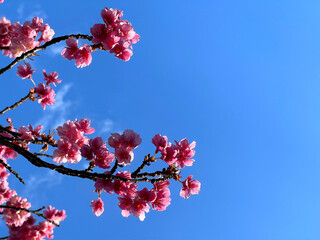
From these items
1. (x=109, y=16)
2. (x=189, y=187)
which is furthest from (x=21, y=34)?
(x=189, y=187)

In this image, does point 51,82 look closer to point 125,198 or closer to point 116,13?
point 116,13

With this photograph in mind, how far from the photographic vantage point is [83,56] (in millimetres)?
4375

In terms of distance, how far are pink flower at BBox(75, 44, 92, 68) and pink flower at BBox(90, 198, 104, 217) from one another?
1933 millimetres

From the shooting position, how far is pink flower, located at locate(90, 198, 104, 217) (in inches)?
154

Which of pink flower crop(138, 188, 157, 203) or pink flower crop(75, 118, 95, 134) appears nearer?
pink flower crop(138, 188, 157, 203)

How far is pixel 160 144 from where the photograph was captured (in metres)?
3.49

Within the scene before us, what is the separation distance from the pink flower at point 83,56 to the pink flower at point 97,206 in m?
1.93

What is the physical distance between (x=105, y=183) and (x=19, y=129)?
2.81 metres

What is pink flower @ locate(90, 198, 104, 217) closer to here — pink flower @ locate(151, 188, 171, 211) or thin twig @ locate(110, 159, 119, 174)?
pink flower @ locate(151, 188, 171, 211)

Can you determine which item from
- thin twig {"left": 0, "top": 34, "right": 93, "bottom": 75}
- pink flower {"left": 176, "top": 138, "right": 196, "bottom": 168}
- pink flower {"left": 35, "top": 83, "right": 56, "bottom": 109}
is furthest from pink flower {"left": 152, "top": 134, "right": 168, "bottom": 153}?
pink flower {"left": 35, "top": 83, "right": 56, "bottom": 109}

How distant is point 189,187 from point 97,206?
1220 millimetres

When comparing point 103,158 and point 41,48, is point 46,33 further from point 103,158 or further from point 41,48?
point 103,158

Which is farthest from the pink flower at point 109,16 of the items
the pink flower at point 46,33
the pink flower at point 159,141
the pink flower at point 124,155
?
the pink flower at point 124,155

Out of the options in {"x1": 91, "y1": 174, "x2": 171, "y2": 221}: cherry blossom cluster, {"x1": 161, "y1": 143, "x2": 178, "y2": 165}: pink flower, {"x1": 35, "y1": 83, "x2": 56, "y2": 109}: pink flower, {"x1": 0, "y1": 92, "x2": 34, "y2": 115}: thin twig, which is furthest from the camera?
{"x1": 35, "y1": 83, "x2": 56, "y2": 109}: pink flower
